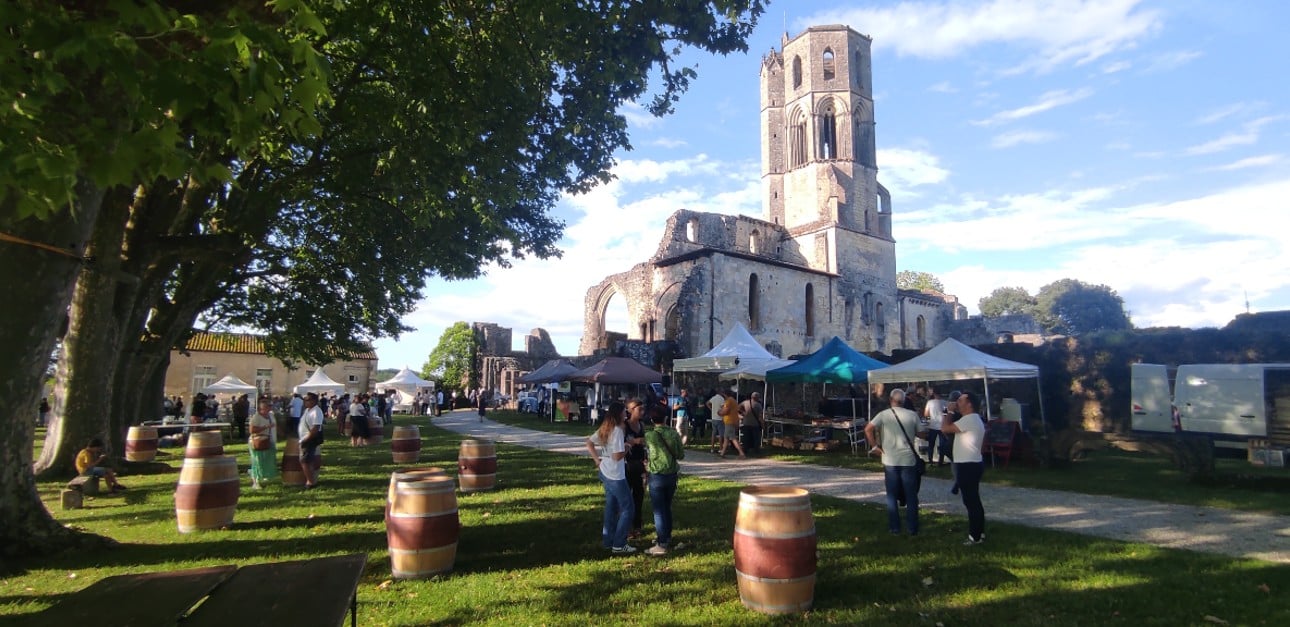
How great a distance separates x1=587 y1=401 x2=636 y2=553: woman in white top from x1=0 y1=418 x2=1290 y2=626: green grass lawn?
A: 0.77 ft

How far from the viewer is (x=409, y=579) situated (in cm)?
531

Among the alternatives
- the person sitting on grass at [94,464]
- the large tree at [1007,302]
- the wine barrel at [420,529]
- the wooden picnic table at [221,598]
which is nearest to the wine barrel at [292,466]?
the person sitting on grass at [94,464]

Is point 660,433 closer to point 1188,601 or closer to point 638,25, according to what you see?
point 1188,601

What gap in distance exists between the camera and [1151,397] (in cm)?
1407

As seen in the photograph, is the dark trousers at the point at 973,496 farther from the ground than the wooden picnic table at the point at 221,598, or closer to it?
closer to it

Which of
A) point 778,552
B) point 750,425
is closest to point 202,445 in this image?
point 778,552

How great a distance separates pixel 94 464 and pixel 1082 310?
7420cm

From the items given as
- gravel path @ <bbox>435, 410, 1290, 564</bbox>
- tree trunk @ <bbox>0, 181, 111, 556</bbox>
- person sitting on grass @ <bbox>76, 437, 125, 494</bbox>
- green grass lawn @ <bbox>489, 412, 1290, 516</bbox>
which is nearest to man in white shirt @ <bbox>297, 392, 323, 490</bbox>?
person sitting on grass @ <bbox>76, 437, 125, 494</bbox>

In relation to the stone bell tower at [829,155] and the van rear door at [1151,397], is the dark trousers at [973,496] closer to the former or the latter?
the van rear door at [1151,397]

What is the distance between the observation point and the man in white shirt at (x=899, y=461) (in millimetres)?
6465

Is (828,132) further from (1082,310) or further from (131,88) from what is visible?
(131,88)

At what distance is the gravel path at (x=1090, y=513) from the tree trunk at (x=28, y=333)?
8427 mm

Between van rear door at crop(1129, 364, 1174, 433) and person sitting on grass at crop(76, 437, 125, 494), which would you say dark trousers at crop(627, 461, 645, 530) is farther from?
van rear door at crop(1129, 364, 1174, 433)

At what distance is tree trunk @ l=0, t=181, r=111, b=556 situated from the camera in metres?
5.53
